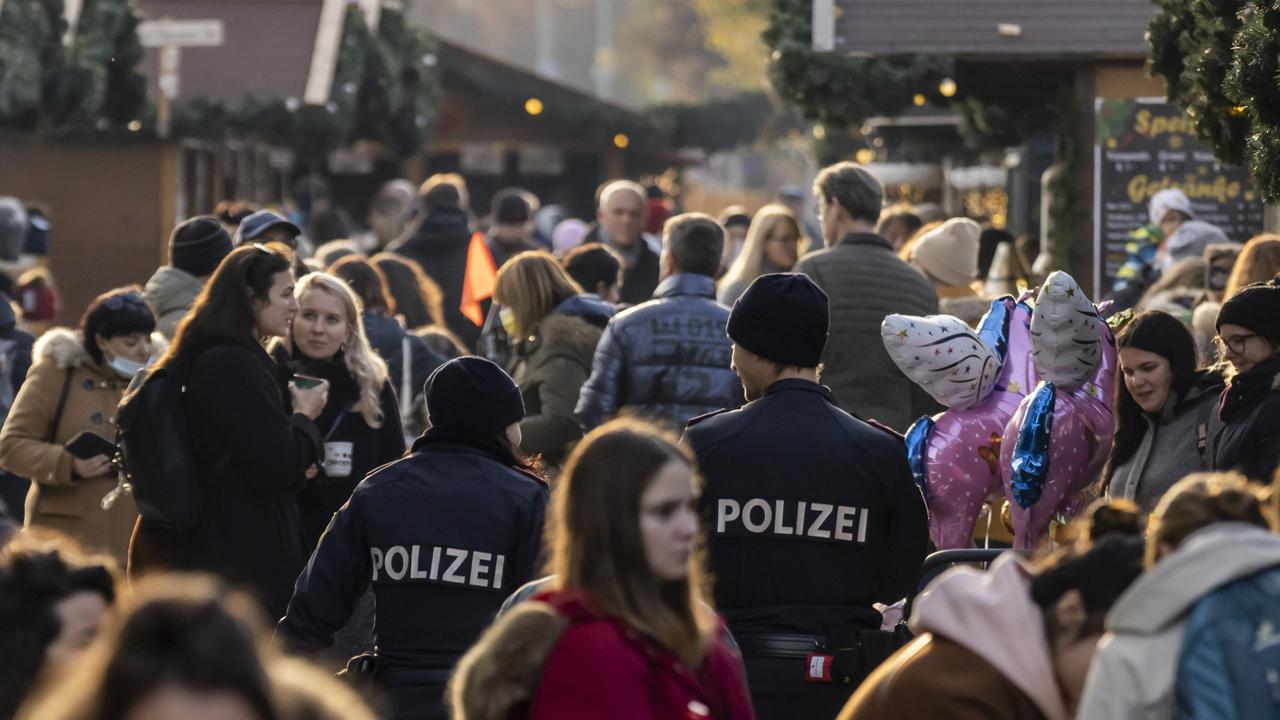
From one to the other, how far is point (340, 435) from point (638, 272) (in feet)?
15.4

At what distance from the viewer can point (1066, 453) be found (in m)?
6.95

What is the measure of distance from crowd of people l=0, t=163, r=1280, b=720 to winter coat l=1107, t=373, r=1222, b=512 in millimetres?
13

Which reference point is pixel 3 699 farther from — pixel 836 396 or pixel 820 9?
pixel 820 9

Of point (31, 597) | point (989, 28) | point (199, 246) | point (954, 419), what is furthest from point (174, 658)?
point (989, 28)

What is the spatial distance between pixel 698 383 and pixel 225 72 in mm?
13771

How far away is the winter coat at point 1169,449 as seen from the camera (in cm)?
668

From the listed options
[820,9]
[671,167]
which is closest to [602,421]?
[820,9]

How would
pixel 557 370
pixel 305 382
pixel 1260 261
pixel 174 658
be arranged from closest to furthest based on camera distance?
pixel 174 658, pixel 305 382, pixel 1260 261, pixel 557 370

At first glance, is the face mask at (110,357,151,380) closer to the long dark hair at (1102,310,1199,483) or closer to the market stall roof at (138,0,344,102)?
the long dark hair at (1102,310,1199,483)

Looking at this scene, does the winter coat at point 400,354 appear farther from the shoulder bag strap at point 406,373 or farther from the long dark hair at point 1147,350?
the long dark hair at point 1147,350

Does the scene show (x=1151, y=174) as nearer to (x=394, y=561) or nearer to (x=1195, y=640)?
(x=394, y=561)

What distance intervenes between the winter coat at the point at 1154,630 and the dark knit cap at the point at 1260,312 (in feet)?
10.3

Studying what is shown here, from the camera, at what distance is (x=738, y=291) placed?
10742mm

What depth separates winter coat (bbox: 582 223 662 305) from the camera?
12.4 metres
